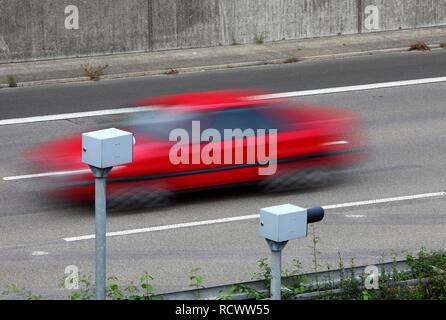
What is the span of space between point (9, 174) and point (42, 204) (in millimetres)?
1593

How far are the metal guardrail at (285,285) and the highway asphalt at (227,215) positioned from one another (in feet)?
5.42

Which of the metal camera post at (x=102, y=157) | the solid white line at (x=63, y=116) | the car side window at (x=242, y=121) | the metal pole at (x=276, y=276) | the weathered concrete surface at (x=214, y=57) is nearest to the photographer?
the metal pole at (x=276, y=276)

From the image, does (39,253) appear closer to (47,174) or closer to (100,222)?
(47,174)

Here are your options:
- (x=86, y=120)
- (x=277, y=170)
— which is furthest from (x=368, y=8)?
(x=277, y=170)

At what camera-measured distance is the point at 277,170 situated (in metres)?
17.7

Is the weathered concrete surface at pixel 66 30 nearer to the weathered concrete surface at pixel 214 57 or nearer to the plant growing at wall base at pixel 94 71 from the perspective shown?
the weathered concrete surface at pixel 214 57

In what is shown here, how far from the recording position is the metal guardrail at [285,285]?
11922 millimetres

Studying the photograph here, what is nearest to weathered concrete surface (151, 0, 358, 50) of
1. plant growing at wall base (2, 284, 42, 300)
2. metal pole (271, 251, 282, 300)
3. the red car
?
the red car

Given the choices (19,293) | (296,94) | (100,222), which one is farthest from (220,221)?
(296,94)

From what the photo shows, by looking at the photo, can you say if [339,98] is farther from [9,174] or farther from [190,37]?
[9,174]

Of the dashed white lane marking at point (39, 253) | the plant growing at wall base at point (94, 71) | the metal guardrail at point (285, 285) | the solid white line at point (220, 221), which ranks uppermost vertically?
the plant growing at wall base at point (94, 71)

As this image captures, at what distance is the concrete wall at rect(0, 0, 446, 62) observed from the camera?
84.2 feet

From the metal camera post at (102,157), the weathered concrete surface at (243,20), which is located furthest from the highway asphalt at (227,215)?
the weathered concrete surface at (243,20)
